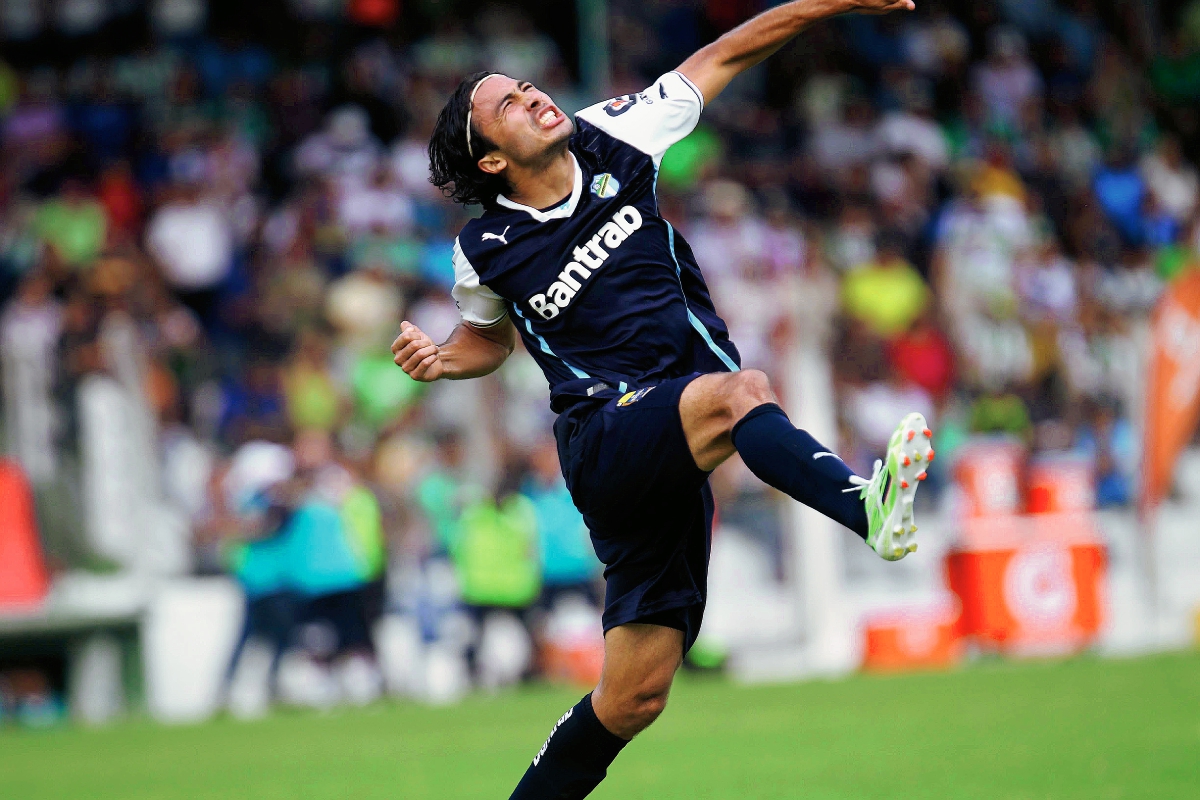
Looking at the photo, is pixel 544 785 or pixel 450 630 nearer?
pixel 544 785

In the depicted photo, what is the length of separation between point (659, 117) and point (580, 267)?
570mm

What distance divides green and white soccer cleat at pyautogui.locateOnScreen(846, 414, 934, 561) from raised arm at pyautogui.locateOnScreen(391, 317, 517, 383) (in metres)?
1.53

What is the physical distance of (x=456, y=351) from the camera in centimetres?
491

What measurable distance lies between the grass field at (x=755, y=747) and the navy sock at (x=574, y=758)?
5.60 ft

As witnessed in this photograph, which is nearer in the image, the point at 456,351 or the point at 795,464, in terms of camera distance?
the point at 795,464

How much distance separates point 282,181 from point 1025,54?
9.21 meters

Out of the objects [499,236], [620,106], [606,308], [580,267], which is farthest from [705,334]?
[620,106]

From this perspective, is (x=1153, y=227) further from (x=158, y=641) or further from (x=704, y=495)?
(x=704, y=495)

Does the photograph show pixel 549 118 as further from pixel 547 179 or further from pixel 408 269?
pixel 408 269

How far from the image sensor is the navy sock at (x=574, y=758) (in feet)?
15.5

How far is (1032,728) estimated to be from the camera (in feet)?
25.9

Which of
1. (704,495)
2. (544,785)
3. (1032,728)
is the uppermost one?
(704,495)

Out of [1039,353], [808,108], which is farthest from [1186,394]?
[808,108]

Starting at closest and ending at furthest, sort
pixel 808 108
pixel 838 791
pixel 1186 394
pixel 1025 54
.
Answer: pixel 838 791 < pixel 1186 394 < pixel 808 108 < pixel 1025 54
